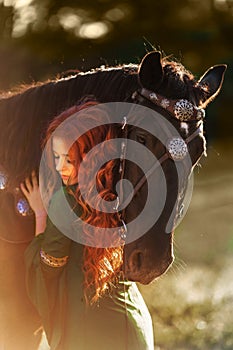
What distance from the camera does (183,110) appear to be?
1271 mm

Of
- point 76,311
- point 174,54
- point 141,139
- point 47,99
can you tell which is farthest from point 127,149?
point 174,54

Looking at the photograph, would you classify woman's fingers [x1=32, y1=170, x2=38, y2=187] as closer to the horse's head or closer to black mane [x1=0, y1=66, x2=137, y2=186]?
black mane [x1=0, y1=66, x2=137, y2=186]

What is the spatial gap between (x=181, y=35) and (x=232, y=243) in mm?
1416

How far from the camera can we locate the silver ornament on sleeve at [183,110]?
1.27 meters

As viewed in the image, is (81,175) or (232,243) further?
(232,243)

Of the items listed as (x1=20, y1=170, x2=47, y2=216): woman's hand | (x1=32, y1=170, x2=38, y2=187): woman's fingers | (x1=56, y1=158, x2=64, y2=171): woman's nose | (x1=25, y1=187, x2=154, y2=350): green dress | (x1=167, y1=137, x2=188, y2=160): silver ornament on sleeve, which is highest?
(x1=167, y1=137, x2=188, y2=160): silver ornament on sleeve

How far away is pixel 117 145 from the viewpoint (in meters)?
1.32

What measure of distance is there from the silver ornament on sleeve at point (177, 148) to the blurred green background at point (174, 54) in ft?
5.32

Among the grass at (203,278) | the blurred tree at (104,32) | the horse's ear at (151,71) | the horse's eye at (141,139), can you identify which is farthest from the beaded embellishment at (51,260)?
the blurred tree at (104,32)

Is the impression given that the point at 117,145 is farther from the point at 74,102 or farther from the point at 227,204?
the point at 227,204

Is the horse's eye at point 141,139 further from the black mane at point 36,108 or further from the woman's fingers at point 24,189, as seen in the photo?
the woman's fingers at point 24,189

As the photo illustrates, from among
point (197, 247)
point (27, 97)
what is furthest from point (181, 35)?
point (27, 97)

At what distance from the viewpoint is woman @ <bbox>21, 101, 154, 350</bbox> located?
1331mm

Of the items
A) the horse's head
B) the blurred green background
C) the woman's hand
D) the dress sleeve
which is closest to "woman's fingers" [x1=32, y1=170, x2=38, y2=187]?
the woman's hand
